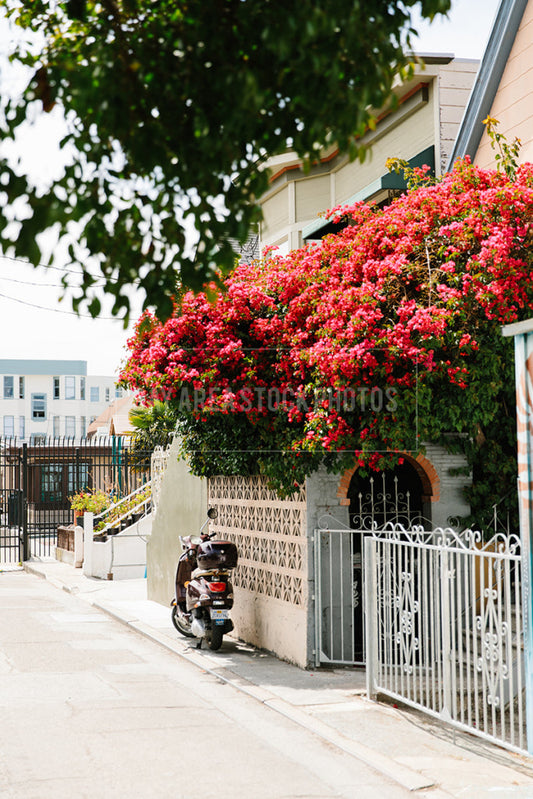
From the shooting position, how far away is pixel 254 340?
34.1 ft

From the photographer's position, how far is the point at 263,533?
11.2m

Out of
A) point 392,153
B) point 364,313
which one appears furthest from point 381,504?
point 392,153

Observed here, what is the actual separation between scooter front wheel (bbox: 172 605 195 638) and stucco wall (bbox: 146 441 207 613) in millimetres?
1938

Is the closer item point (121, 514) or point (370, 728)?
point (370, 728)

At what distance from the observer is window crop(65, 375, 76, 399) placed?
63328 mm

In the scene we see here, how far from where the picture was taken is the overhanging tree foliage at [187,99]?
139 inches

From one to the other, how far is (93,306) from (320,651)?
685 cm

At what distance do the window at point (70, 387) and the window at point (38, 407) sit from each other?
1659 mm

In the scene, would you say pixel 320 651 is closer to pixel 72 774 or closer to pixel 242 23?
pixel 72 774

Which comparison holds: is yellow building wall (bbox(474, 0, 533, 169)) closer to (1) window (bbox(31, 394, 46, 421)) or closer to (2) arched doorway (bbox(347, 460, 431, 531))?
(2) arched doorway (bbox(347, 460, 431, 531))

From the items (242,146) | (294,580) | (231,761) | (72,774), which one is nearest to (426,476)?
(294,580)

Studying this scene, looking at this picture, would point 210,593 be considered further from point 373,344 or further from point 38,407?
point 38,407

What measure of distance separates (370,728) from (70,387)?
5818 cm

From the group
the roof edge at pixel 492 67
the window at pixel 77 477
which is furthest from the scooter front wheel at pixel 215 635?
the window at pixel 77 477
